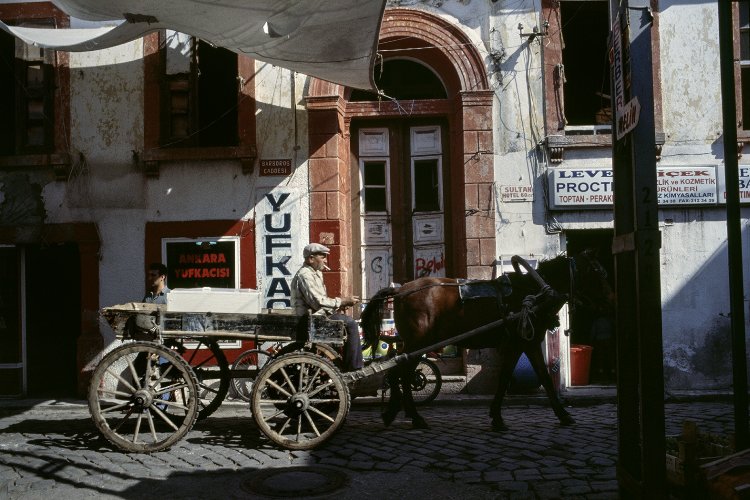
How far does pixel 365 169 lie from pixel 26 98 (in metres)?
5.45

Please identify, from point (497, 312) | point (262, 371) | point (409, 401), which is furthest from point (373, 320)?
point (262, 371)

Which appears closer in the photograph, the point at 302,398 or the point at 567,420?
the point at 302,398

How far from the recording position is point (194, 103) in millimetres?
10109

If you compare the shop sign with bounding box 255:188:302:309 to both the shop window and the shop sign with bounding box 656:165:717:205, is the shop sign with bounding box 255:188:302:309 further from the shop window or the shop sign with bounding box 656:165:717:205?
the shop sign with bounding box 656:165:717:205

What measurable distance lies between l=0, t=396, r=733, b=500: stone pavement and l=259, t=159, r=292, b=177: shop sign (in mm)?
3874

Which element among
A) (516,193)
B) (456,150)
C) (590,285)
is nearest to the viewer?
(590,285)

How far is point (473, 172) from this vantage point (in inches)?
379

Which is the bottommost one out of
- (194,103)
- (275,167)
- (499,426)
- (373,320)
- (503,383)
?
(499,426)

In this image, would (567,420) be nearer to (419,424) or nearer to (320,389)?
(419,424)

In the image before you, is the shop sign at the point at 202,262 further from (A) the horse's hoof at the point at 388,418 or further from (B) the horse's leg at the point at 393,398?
(A) the horse's hoof at the point at 388,418

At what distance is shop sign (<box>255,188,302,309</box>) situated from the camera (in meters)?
9.79

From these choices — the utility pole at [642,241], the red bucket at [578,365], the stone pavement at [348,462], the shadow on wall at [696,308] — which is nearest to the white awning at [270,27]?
the utility pole at [642,241]

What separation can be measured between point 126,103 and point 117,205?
158cm

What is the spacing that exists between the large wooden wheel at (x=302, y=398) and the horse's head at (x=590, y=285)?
276 cm
